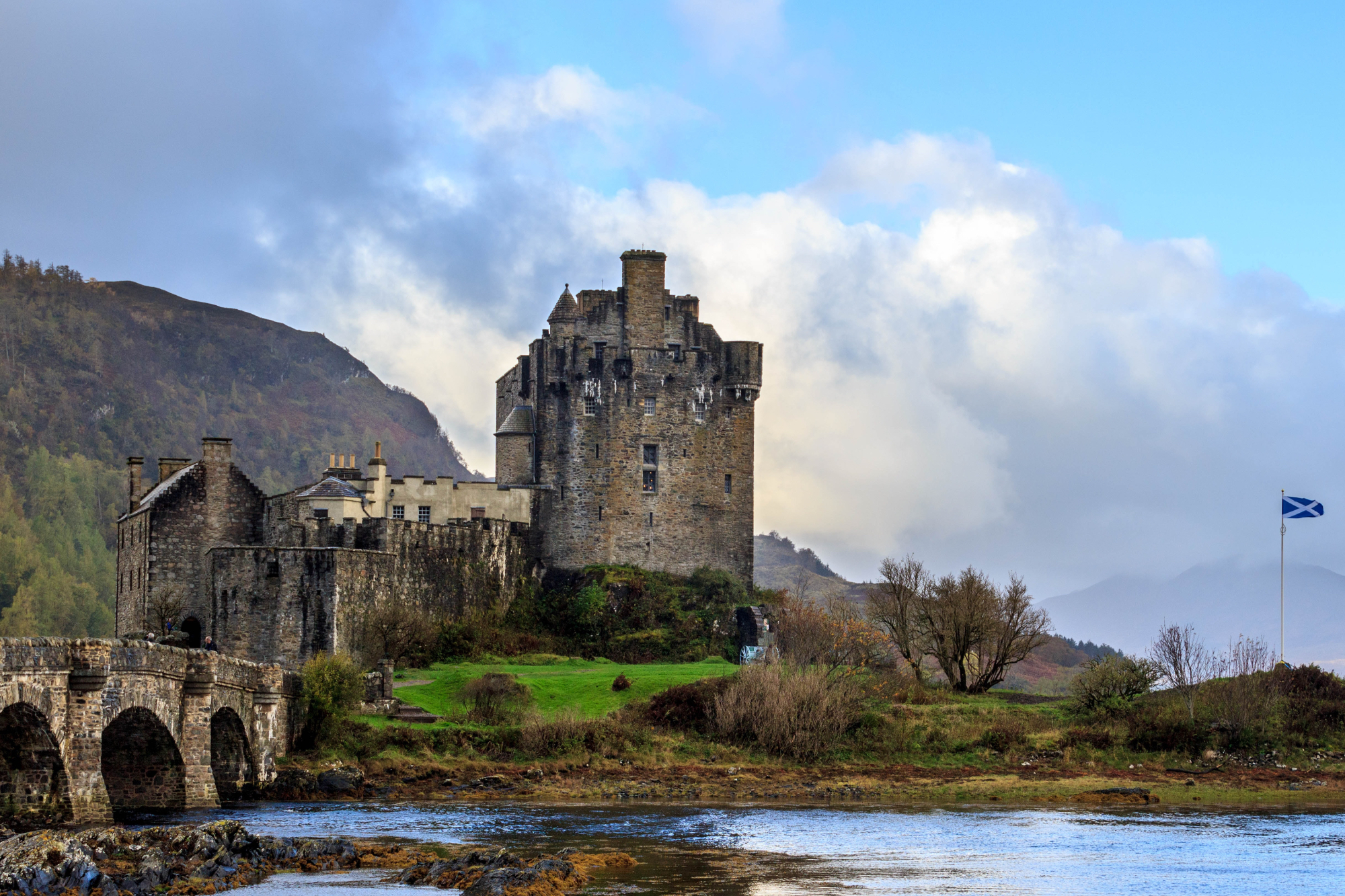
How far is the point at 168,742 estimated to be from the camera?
41.5 m

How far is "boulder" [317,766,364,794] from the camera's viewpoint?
47062 mm

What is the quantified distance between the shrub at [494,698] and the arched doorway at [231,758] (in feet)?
34.1

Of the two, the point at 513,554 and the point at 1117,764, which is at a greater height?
the point at 513,554

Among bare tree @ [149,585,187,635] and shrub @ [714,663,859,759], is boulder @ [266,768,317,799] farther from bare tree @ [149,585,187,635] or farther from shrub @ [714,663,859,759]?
bare tree @ [149,585,187,635]

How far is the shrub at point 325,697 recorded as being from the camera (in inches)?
1989

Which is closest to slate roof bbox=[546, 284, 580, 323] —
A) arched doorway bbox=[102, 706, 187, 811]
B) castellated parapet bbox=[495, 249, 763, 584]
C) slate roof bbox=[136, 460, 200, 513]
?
castellated parapet bbox=[495, 249, 763, 584]

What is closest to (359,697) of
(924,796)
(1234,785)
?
(924,796)

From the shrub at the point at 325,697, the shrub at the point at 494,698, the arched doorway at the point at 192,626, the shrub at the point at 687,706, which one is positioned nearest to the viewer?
the shrub at the point at 325,697

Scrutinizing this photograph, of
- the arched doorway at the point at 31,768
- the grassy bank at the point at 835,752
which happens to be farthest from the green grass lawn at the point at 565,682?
the arched doorway at the point at 31,768

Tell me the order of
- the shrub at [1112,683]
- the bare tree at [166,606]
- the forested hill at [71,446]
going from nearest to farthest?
the shrub at [1112,683] → the bare tree at [166,606] → the forested hill at [71,446]

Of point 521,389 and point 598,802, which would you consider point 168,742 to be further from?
point 521,389

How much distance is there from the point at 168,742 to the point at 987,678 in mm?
33601

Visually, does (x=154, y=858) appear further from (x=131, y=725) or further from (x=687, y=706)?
(x=687, y=706)

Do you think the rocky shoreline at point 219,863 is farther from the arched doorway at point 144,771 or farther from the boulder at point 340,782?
the boulder at point 340,782
